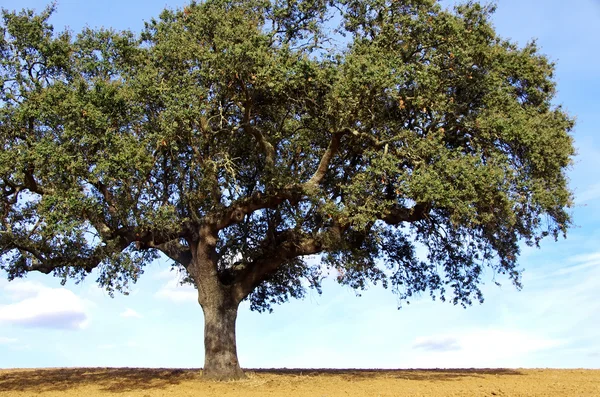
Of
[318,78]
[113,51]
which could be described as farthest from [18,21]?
[318,78]

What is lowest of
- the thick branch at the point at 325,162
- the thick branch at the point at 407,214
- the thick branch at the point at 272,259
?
the thick branch at the point at 272,259

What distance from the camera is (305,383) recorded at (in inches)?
677

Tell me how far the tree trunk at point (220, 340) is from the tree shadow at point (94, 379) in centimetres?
116

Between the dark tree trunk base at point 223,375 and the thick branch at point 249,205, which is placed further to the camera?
the dark tree trunk base at point 223,375

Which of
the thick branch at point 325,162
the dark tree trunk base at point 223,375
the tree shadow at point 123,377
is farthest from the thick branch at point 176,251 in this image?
the thick branch at point 325,162

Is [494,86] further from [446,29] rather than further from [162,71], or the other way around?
[162,71]

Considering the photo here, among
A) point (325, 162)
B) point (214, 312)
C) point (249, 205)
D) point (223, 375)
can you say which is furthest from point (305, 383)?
point (325, 162)

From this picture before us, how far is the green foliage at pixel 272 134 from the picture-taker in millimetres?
15266

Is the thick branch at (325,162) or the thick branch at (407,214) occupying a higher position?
the thick branch at (325,162)

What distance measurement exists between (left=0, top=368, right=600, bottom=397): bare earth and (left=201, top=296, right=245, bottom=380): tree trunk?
439 mm

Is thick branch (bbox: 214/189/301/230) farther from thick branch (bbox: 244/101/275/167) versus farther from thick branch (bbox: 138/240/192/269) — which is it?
thick branch (bbox: 138/240/192/269)

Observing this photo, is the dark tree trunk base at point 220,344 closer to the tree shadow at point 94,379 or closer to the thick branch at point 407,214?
the tree shadow at point 94,379

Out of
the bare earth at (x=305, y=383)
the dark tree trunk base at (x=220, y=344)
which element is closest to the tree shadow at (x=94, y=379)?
the bare earth at (x=305, y=383)

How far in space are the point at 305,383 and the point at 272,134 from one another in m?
7.38
